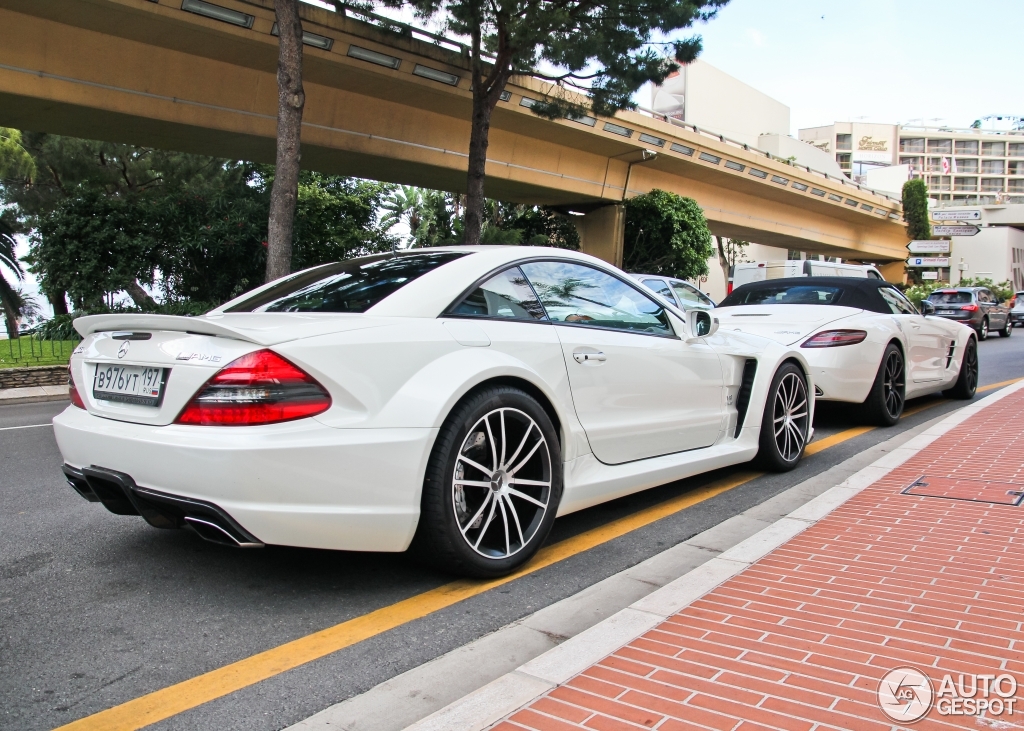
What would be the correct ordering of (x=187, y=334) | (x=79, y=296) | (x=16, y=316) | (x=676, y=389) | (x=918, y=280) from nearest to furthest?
(x=187, y=334), (x=676, y=389), (x=79, y=296), (x=16, y=316), (x=918, y=280)

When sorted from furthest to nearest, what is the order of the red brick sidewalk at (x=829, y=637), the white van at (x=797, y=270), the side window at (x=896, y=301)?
1. the white van at (x=797, y=270)
2. the side window at (x=896, y=301)
3. the red brick sidewalk at (x=829, y=637)

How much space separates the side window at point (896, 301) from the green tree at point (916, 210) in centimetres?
4646

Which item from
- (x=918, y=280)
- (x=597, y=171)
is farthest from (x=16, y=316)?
(x=918, y=280)

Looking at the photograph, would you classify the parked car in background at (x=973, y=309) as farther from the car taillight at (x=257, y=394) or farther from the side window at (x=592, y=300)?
the car taillight at (x=257, y=394)

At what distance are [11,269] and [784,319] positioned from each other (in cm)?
3285

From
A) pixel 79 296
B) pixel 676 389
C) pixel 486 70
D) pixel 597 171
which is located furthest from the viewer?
pixel 597 171

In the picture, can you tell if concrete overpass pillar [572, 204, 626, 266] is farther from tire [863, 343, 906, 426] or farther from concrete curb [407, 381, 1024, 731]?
concrete curb [407, 381, 1024, 731]

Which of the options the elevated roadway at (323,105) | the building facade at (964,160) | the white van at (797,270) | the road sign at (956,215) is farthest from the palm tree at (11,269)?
the building facade at (964,160)

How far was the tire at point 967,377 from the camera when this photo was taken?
9148mm

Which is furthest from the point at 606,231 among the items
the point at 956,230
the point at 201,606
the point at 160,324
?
the point at 956,230

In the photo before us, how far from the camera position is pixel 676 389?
4371 millimetres

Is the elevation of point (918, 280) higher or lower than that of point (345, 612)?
higher

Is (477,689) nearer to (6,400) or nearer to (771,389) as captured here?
(771,389)

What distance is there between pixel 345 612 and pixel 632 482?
1600 millimetres
